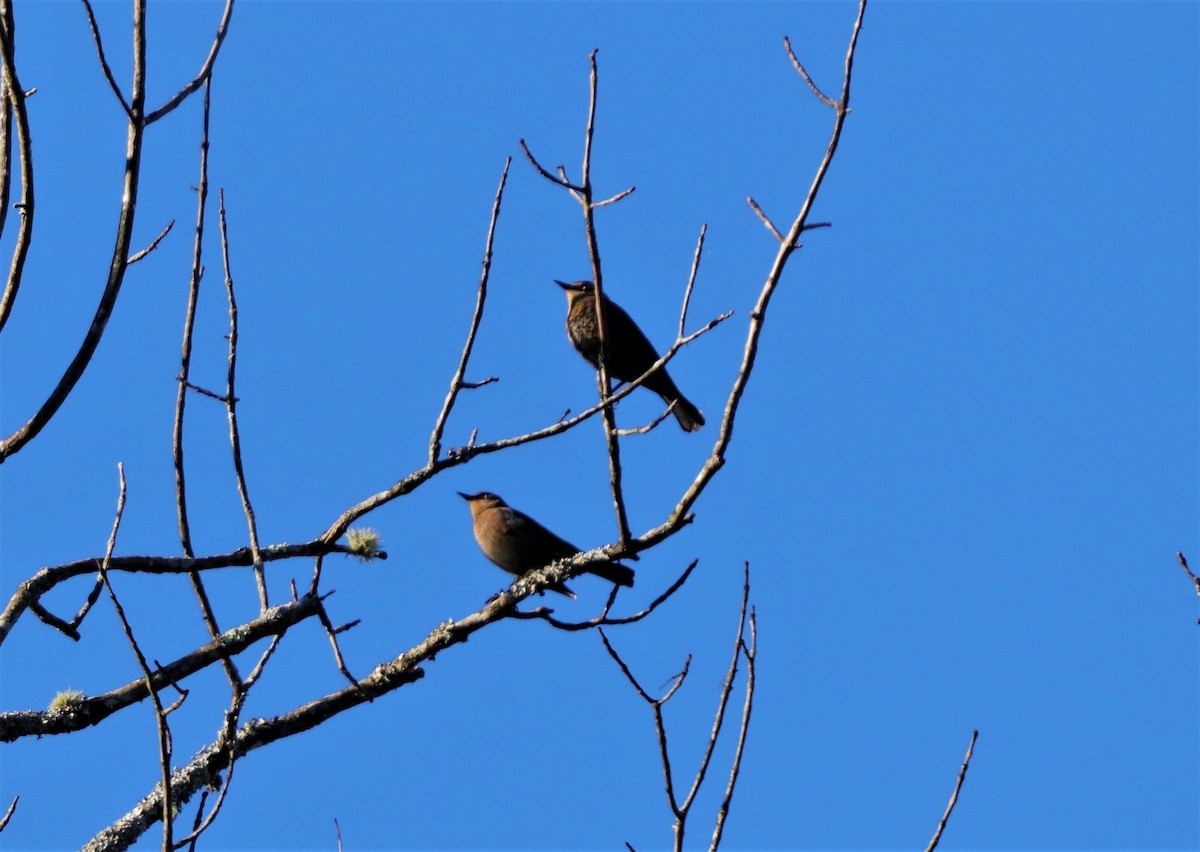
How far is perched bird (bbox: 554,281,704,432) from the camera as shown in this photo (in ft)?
26.9

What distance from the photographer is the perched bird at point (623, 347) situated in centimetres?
821

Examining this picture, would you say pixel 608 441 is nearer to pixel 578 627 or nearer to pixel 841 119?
pixel 578 627

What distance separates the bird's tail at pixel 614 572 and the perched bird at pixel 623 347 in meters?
2.34

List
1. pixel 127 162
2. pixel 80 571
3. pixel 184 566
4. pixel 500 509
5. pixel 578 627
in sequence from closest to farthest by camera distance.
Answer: pixel 127 162
pixel 80 571
pixel 184 566
pixel 578 627
pixel 500 509

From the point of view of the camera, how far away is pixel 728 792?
3795mm

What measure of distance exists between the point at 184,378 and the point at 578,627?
1.61 metres

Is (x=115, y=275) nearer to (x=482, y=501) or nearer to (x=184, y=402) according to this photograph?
(x=184, y=402)

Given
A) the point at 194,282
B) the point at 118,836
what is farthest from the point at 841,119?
the point at 118,836

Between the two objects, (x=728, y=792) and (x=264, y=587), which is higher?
(x=264, y=587)

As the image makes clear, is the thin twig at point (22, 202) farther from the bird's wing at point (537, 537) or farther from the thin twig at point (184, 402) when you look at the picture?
the bird's wing at point (537, 537)

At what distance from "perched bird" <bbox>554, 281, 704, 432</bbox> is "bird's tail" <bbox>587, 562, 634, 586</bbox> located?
2336mm

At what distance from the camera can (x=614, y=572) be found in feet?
17.8

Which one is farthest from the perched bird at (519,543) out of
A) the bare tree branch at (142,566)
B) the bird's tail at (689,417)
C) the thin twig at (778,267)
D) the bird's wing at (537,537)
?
the thin twig at (778,267)

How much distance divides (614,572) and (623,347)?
3.00 meters
